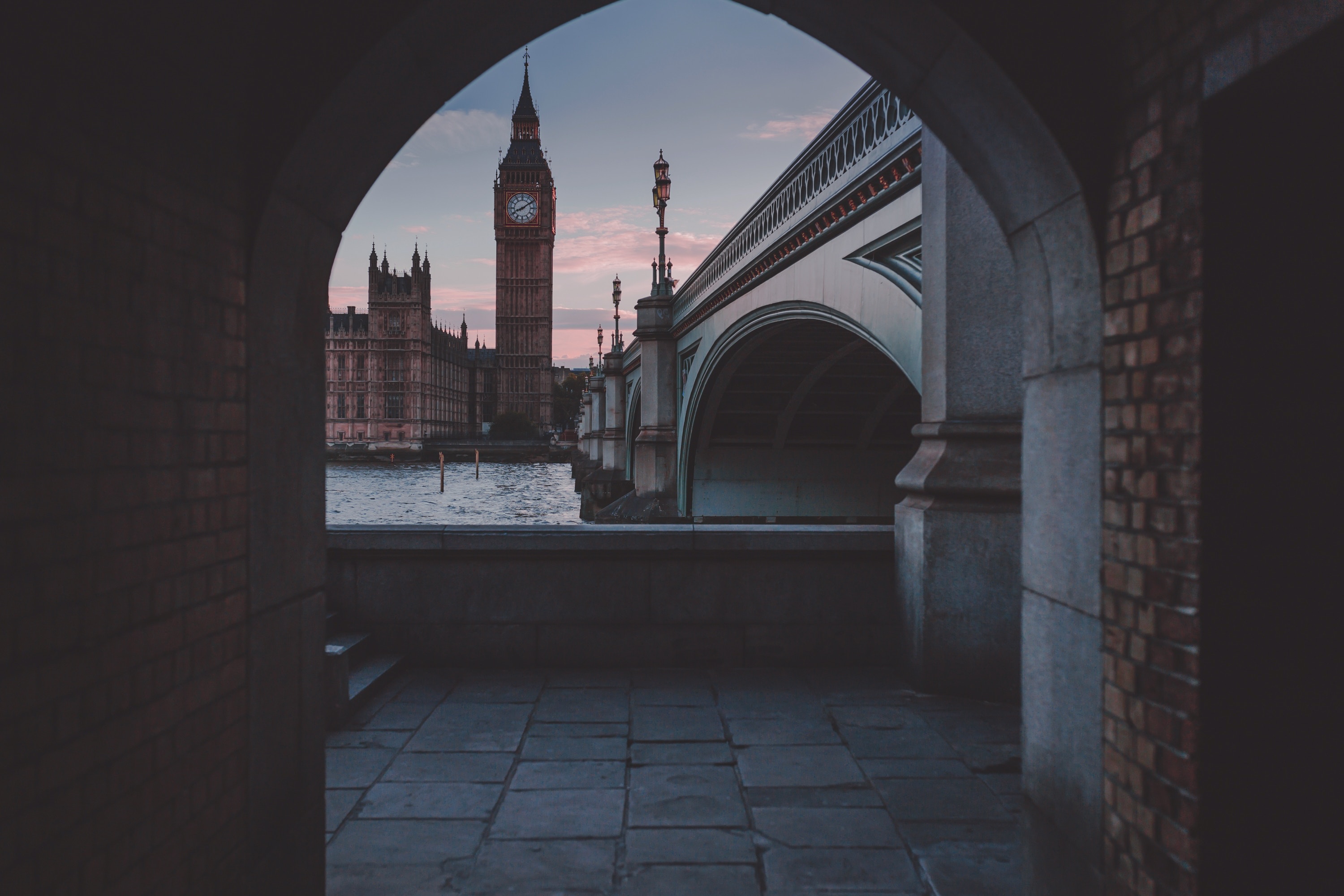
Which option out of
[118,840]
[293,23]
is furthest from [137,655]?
[293,23]

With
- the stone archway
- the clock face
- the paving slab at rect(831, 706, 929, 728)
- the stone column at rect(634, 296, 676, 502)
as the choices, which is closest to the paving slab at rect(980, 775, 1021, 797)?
the paving slab at rect(831, 706, 929, 728)

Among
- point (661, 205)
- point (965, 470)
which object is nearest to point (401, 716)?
point (965, 470)

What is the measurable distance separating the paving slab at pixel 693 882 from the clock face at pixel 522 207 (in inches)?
4629

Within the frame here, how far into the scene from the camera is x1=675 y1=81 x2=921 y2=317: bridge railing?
7.66m

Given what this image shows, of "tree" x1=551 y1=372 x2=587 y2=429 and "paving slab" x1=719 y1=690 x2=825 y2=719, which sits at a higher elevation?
"tree" x1=551 y1=372 x2=587 y2=429

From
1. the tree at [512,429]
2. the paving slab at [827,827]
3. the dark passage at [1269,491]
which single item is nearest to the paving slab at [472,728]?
the paving slab at [827,827]

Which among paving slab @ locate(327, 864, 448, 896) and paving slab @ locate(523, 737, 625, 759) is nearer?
paving slab @ locate(327, 864, 448, 896)

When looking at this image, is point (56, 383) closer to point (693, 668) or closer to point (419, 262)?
point (693, 668)

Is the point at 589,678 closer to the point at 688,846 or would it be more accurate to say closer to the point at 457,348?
the point at 688,846

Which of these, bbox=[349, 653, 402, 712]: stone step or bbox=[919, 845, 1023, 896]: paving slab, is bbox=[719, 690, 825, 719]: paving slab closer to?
bbox=[919, 845, 1023, 896]: paving slab

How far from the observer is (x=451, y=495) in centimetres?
5419

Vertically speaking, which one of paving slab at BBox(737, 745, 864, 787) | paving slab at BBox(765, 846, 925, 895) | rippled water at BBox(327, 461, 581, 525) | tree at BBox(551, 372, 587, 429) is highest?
tree at BBox(551, 372, 587, 429)

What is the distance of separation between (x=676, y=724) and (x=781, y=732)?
1.77ft

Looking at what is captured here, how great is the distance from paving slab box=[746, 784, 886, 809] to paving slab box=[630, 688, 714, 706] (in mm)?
1143
